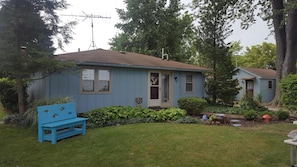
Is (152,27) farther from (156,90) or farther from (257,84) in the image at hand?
(156,90)

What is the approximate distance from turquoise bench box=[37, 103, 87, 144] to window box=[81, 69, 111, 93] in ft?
10.2

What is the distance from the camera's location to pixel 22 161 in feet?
14.0

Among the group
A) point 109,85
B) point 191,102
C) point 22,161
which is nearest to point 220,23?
point 191,102

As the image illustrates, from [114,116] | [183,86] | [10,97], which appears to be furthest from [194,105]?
[10,97]

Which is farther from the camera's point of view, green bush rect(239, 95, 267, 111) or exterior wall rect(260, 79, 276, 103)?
exterior wall rect(260, 79, 276, 103)

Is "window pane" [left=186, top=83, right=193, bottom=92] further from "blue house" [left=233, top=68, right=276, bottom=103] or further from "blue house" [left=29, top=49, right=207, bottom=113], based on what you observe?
"blue house" [left=233, top=68, right=276, bottom=103]

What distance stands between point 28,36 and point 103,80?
11.3 ft

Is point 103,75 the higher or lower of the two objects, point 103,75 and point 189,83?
the higher

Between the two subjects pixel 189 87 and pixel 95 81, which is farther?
pixel 189 87

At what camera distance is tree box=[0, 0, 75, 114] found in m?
7.28

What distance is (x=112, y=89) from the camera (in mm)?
10453

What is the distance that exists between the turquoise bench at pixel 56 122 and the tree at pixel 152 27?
18637 millimetres

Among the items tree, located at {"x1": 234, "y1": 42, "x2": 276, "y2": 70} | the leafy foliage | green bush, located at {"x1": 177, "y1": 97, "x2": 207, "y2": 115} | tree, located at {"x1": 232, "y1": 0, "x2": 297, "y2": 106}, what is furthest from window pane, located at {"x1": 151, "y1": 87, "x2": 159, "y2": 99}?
tree, located at {"x1": 234, "y1": 42, "x2": 276, "y2": 70}

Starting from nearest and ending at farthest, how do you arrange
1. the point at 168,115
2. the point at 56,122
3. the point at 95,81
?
the point at 56,122 < the point at 168,115 < the point at 95,81
